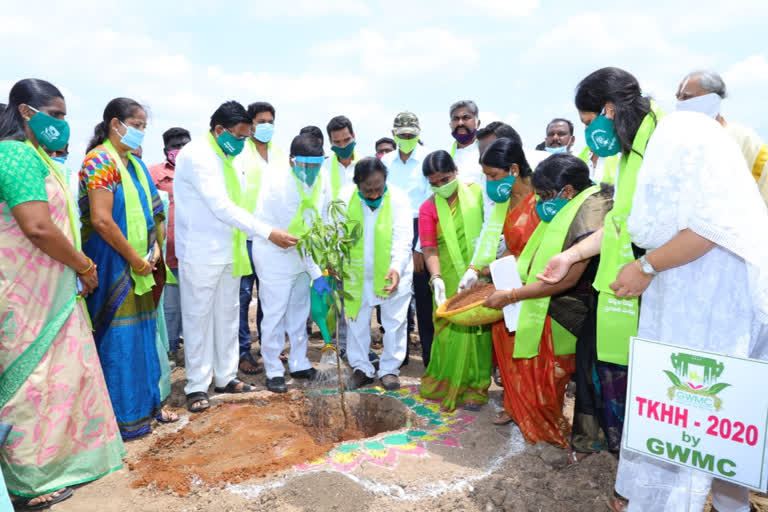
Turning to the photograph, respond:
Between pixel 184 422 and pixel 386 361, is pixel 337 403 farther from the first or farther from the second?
pixel 184 422

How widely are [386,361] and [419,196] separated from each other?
1.95m

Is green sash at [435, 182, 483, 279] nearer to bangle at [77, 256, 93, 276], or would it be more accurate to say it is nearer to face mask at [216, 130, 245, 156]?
face mask at [216, 130, 245, 156]

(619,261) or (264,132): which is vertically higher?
(264,132)

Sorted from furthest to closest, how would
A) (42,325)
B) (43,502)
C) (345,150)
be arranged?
(345,150)
(42,325)
(43,502)

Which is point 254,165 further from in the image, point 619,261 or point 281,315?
point 619,261

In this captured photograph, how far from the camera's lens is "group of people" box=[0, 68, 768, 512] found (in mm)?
2016

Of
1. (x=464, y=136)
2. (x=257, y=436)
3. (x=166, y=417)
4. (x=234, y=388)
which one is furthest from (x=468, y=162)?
(x=166, y=417)

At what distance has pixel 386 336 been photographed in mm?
4535

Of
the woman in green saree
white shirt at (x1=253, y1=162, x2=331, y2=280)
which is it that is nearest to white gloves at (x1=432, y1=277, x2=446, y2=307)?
the woman in green saree

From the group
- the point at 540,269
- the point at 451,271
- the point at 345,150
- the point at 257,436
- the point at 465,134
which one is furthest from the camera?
the point at 345,150

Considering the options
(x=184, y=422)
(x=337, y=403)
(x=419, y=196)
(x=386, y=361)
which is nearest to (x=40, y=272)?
(x=184, y=422)

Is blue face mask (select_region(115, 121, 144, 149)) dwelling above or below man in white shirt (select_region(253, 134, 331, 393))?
above

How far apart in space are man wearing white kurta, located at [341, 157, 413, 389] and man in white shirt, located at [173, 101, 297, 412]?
683 millimetres

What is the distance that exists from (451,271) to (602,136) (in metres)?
1.94
